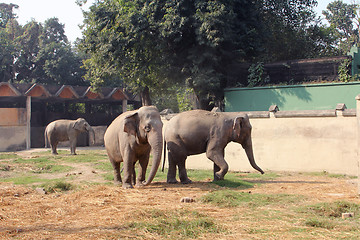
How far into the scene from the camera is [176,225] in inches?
232

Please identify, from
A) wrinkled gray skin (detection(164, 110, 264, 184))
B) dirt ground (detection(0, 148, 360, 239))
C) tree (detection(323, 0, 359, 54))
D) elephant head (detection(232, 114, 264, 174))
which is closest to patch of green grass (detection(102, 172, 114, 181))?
dirt ground (detection(0, 148, 360, 239))

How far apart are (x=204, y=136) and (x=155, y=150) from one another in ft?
7.14

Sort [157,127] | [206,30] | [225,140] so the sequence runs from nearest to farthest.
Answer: [157,127] → [225,140] → [206,30]

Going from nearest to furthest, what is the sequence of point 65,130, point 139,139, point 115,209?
point 115,209 < point 139,139 < point 65,130

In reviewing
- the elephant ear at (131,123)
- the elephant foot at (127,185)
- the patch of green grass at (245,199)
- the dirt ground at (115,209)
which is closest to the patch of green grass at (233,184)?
the dirt ground at (115,209)

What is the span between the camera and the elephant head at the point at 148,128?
9156mm

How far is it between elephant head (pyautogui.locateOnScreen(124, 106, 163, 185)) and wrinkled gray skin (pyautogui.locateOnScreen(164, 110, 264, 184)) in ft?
4.52

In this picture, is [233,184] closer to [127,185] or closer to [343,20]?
[127,185]

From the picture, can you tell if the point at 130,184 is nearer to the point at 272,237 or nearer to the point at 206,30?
the point at 272,237

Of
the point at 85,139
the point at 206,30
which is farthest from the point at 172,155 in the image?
the point at 85,139

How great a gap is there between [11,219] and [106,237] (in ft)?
6.69

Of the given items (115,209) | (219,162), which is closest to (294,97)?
(219,162)

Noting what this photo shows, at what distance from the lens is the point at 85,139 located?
2992 cm

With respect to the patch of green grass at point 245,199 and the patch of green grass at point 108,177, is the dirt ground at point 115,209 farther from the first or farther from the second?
the patch of green grass at point 108,177
